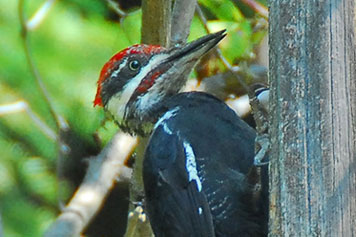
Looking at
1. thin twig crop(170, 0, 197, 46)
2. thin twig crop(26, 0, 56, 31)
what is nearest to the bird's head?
thin twig crop(170, 0, 197, 46)

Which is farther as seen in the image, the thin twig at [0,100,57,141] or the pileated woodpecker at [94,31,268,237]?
the thin twig at [0,100,57,141]

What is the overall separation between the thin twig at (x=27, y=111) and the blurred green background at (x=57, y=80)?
0.02 metres

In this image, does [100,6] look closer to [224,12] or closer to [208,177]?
[224,12]

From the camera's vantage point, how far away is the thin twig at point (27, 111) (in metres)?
4.84

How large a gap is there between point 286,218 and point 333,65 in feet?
1.43

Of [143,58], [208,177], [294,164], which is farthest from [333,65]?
[143,58]

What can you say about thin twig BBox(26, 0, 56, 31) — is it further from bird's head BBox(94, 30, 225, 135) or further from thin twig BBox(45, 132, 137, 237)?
bird's head BBox(94, 30, 225, 135)

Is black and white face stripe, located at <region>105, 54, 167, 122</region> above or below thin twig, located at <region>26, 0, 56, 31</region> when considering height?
below

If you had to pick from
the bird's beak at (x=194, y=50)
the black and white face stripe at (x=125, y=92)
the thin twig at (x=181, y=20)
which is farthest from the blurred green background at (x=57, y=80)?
the bird's beak at (x=194, y=50)

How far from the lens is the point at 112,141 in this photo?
15.8 ft

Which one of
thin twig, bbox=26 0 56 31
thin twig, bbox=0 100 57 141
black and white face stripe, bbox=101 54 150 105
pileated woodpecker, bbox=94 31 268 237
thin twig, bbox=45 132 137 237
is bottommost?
thin twig, bbox=45 132 137 237

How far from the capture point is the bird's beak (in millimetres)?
3799

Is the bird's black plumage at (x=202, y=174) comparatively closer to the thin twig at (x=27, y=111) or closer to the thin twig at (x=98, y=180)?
the thin twig at (x=98, y=180)

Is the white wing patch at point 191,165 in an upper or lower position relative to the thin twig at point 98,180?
upper
